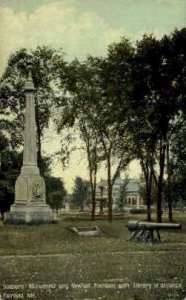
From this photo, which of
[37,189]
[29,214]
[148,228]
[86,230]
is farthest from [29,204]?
[148,228]

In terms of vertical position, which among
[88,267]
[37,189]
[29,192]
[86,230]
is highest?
[37,189]

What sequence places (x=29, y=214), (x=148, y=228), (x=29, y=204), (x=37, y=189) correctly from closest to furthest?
1. (x=148, y=228)
2. (x=29, y=214)
3. (x=29, y=204)
4. (x=37, y=189)

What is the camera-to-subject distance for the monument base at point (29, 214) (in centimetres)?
2248

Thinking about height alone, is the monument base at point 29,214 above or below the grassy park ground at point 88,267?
above

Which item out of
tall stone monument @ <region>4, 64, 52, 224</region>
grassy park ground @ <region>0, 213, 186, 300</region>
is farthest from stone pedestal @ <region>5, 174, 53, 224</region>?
grassy park ground @ <region>0, 213, 186, 300</region>

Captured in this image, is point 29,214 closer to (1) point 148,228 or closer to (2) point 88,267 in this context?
(1) point 148,228

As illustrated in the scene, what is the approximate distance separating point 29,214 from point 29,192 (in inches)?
35.3

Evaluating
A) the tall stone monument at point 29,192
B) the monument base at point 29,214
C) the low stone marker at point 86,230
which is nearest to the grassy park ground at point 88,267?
the low stone marker at point 86,230

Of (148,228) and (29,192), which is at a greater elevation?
(29,192)

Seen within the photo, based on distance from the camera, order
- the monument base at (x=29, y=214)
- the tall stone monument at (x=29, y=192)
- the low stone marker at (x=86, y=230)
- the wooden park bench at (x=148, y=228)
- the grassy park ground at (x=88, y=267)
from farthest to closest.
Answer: the tall stone monument at (x=29, y=192), the monument base at (x=29, y=214), the low stone marker at (x=86, y=230), the wooden park bench at (x=148, y=228), the grassy park ground at (x=88, y=267)

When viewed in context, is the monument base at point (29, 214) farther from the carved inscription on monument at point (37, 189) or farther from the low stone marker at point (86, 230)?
the low stone marker at point (86, 230)

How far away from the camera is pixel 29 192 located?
22906 mm

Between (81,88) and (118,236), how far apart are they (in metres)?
10.6

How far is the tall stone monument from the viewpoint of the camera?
74.2 ft
